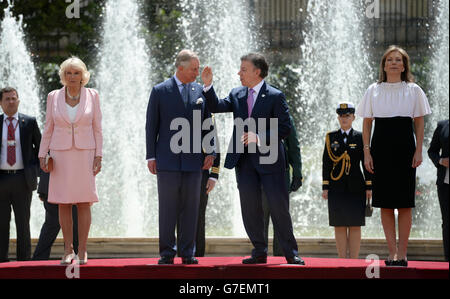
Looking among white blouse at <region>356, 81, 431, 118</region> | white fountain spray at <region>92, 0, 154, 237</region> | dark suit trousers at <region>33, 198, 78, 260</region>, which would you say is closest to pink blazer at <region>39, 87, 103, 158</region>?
dark suit trousers at <region>33, 198, 78, 260</region>

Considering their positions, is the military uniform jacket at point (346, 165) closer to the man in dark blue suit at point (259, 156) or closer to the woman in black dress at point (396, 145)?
the woman in black dress at point (396, 145)

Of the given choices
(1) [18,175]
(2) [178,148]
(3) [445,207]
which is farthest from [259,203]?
(1) [18,175]

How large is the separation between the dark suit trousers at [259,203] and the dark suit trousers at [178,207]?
1.38 feet

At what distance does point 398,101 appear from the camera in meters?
6.46

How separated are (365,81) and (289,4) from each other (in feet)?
24.6

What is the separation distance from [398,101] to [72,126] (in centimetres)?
272

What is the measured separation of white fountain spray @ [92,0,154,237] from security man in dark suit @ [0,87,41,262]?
2.96 meters

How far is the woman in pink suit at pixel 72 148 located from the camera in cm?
675

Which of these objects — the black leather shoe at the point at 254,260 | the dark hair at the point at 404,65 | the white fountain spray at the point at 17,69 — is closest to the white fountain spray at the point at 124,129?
the white fountain spray at the point at 17,69

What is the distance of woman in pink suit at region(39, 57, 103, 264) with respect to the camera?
6754 millimetres
